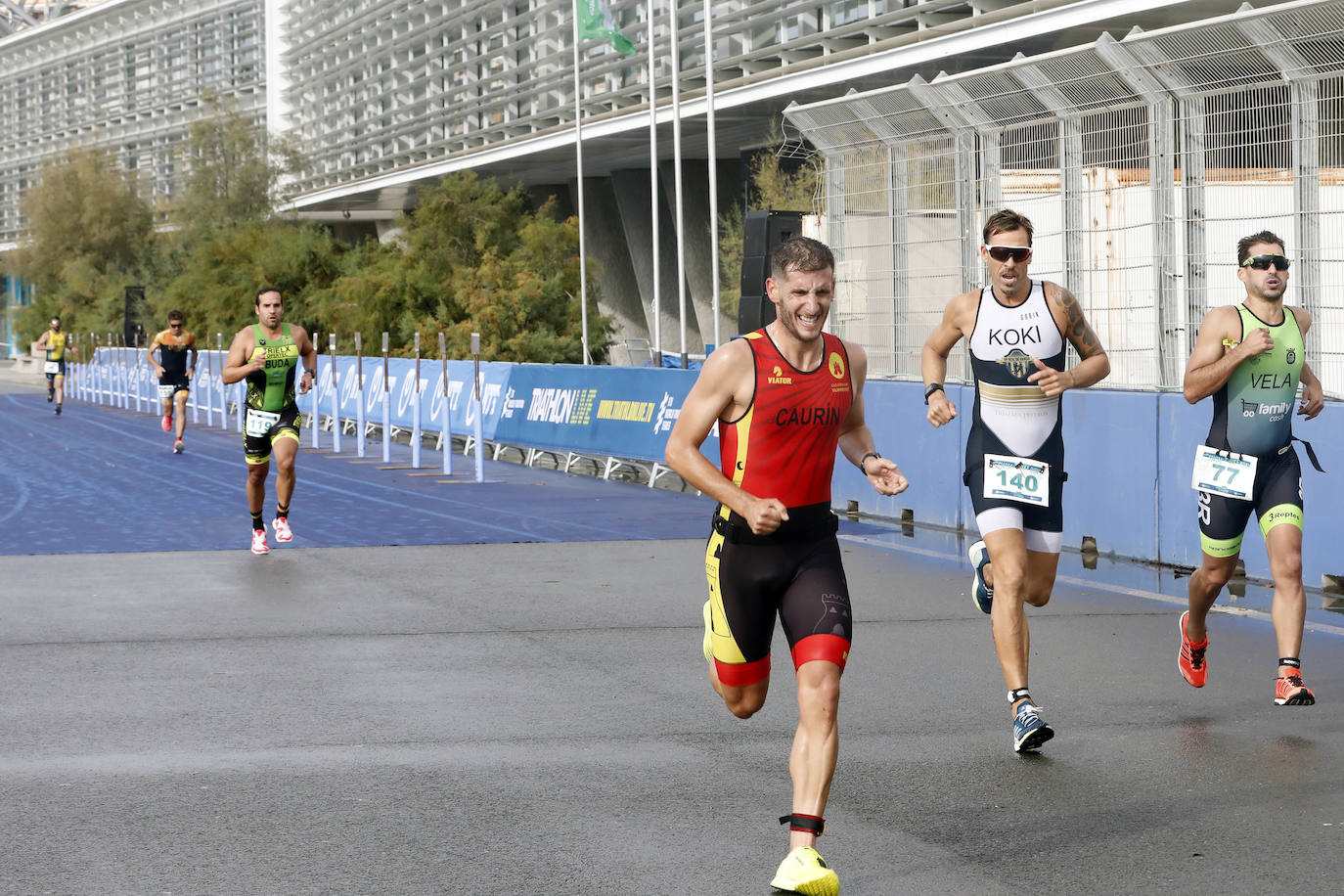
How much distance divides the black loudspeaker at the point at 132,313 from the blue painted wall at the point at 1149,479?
41.5 m

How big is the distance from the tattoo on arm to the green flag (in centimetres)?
2386

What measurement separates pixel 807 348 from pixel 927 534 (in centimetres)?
893

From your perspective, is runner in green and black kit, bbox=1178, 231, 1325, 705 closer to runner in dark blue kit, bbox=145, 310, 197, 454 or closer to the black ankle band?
the black ankle band

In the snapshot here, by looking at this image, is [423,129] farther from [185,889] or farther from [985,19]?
[185,889]

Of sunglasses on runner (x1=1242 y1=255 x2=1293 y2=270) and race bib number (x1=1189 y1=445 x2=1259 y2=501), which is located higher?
sunglasses on runner (x1=1242 y1=255 x2=1293 y2=270)

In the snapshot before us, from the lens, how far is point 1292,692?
282 inches

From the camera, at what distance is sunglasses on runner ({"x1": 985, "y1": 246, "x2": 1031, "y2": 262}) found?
699 centimetres

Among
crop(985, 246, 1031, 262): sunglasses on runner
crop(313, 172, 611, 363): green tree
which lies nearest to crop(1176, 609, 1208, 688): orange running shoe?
crop(985, 246, 1031, 262): sunglasses on runner

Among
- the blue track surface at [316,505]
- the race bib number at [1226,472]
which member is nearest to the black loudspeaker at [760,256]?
the blue track surface at [316,505]

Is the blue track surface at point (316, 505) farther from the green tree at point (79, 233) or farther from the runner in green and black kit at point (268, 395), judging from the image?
the green tree at point (79, 233)

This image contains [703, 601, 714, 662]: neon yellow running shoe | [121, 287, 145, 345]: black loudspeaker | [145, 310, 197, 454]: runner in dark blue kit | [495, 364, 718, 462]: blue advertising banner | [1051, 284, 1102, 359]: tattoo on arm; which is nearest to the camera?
[703, 601, 714, 662]: neon yellow running shoe

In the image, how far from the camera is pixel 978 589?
7.51m

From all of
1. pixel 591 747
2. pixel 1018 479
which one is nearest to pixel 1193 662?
pixel 1018 479

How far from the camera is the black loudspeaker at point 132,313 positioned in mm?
51656
